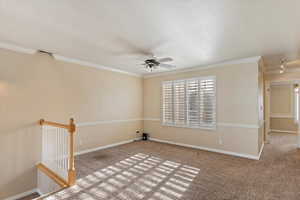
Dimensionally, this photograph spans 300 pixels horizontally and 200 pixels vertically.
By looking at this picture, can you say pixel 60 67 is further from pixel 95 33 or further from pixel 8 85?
pixel 95 33

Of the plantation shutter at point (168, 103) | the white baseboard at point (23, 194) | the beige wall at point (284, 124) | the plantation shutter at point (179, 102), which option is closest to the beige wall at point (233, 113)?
the plantation shutter at point (179, 102)

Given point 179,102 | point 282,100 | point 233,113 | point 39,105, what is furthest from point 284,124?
point 39,105

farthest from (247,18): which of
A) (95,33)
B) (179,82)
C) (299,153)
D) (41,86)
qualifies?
(299,153)

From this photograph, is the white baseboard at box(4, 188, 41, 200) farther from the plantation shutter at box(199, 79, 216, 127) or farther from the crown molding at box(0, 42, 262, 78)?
the plantation shutter at box(199, 79, 216, 127)

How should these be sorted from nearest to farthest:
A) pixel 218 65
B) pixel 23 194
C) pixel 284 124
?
pixel 23 194, pixel 218 65, pixel 284 124

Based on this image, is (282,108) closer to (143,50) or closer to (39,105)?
(143,50)

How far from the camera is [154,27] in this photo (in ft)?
8.25

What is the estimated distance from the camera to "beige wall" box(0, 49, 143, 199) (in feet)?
10.2

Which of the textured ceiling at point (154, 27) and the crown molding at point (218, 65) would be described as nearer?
the textured ceiling at point (154, 27)

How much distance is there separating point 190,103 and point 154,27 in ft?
10.8

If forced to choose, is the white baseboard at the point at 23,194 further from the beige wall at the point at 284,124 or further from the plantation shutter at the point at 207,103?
the beige wall at the point at 284,124

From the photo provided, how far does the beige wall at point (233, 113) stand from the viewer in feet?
13.3

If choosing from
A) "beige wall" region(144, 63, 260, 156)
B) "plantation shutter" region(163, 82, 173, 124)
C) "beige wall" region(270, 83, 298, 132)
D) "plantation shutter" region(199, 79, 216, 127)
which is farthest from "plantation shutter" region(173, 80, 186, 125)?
"beige wall" region(270, 83, 298, 132)

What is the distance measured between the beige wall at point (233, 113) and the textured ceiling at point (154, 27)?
0.73 meters
